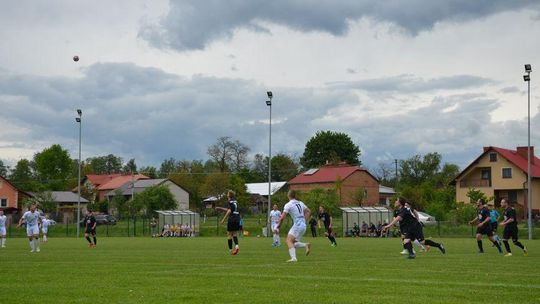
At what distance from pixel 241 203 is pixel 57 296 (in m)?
90.2

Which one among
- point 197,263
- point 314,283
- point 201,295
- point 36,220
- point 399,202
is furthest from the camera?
point 36,220

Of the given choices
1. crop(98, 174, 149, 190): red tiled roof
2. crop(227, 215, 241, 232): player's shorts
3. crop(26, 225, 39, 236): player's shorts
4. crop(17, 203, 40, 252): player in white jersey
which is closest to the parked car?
crop(17, 203, 40, 252): player in white jersey

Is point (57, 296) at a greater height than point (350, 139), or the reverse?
point (350, 139)

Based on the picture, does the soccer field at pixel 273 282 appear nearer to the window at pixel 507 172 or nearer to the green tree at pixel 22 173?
the window at pixel 507 172

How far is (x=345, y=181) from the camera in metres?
101

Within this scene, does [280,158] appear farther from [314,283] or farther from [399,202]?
[314,283]

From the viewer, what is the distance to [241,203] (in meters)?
102

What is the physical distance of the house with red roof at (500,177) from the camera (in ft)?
256

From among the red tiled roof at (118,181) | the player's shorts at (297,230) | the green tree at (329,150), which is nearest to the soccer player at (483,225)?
the player's shorts at (297,230)

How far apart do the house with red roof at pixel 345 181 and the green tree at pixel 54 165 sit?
4756 cm

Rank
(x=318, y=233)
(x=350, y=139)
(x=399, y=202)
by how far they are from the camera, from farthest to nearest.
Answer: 1. (x=350, y=139)
2. (x=318, y=233)
3. (x=399, y=202)

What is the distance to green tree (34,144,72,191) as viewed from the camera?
427 feet

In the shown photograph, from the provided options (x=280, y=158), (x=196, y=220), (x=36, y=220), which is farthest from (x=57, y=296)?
(x=280, y=158)

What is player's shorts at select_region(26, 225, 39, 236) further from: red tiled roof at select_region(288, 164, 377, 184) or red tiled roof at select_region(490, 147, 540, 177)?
red tiled roof at select_region(288, 164, 377, 184)
